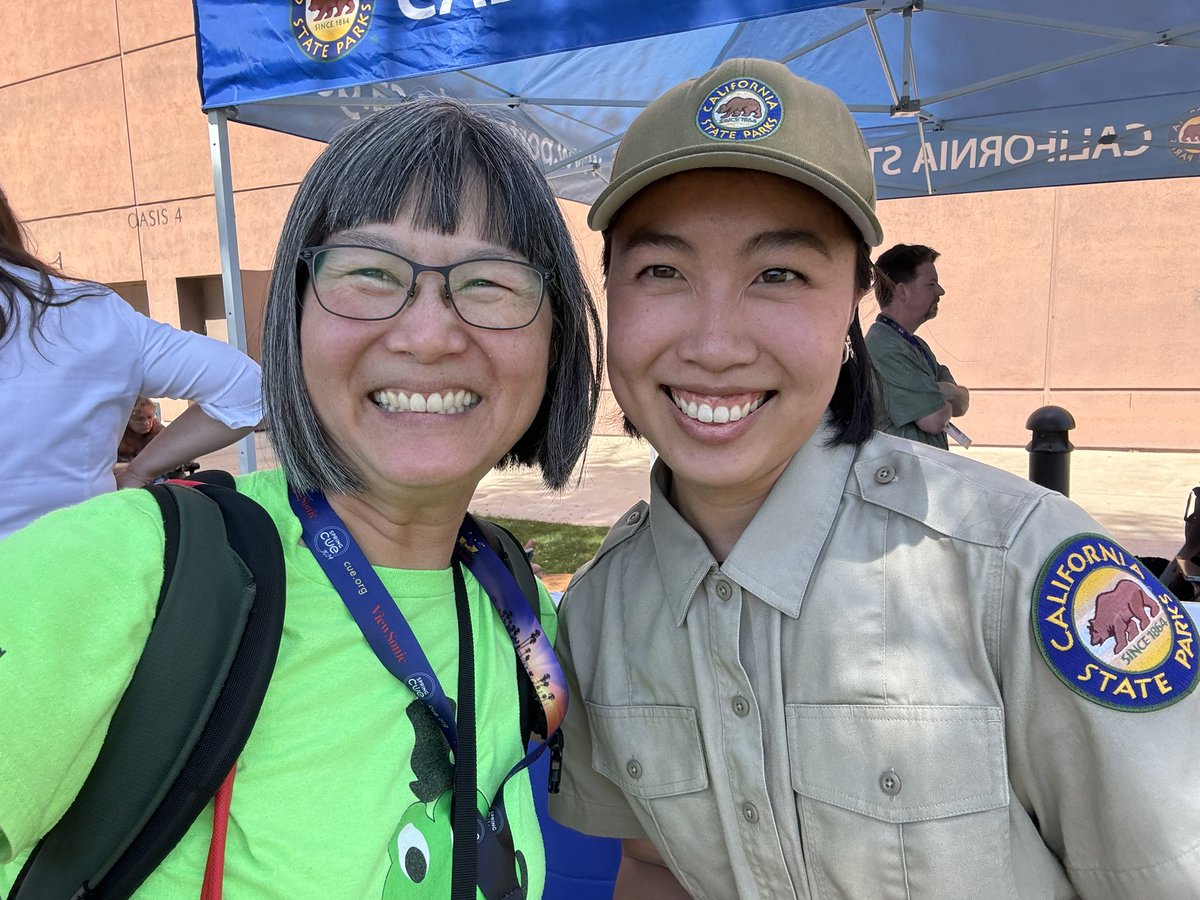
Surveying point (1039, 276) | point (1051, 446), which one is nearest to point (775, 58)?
point (1051, 446)

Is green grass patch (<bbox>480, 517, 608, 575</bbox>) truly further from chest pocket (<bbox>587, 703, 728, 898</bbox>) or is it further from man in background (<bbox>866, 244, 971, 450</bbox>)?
chest pocket (<bbox>587, 703, 728, 898</bbox>)

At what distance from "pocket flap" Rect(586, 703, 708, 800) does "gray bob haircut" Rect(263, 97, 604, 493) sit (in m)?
0.62

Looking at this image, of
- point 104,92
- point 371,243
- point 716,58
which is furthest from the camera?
point 104,92

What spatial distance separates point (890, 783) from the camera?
1.21m

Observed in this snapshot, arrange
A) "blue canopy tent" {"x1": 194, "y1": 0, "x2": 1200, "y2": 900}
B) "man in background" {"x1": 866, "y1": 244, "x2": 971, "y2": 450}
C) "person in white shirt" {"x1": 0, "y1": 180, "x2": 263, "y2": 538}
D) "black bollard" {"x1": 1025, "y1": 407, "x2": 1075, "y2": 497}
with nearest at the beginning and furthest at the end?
"person in white shirt" {"x1": 0, "y1": 180, "x2": 263, "y2": 538} → "blue canopy tent" {"x1": 194, "y1": 0, "x2": 1200, "y2": 900} → "man in background" {"x1": 866, "y1": 244, "x2": 971, "y2": 450} → "black bollard" {"x1": 1025, "y1": 407, "x2": 1075, "y2": 497}

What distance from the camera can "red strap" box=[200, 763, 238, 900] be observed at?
0.97 metres

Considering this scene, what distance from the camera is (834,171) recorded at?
1.22 m

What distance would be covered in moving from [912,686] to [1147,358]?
10.4 metres

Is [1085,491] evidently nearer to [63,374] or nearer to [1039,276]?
[1039,276]

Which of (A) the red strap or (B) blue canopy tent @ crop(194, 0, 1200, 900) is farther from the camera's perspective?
(B) blue canopy tent @ crop(194, 0, 1200, 900)

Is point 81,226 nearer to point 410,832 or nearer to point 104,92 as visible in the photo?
point 104,92

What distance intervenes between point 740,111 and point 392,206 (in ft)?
1.78

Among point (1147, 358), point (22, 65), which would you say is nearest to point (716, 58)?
point (1147, 358)

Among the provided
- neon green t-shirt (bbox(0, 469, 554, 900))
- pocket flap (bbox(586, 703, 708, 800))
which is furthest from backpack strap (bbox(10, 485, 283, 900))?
pocket flap (bbox(586, 703, 708, 800))
